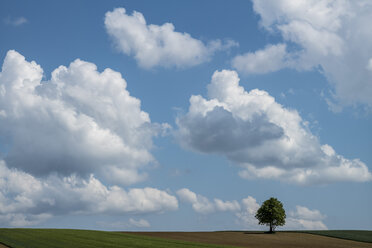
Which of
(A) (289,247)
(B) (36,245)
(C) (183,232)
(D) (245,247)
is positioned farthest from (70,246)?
(C) (183,232)

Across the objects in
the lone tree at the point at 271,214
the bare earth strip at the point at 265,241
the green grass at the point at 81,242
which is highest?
the lone tree at the point at 271,214

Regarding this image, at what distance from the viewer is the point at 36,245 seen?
144 ft

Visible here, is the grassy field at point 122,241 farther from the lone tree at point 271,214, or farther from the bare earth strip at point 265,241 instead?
the lone tree at point 271,214

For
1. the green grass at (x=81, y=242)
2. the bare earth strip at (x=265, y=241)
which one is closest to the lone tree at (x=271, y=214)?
the bare earth strip at (x=265, y=241)

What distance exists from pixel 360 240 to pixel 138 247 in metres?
48.4

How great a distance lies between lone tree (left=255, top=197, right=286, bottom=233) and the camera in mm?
80600

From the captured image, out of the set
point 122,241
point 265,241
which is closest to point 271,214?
point 265,241

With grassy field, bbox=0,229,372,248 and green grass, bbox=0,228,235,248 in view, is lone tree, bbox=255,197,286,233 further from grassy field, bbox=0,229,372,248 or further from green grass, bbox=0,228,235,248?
green grass, bbox=0,228,235,248

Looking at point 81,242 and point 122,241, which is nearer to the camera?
point 81,242

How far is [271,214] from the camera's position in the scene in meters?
80.6

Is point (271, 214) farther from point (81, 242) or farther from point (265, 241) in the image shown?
point (81, 242)

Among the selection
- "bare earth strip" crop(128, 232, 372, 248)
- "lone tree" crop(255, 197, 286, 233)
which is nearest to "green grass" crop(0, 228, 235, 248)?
"bare earth strip" crop(128, 232, 372, 248)

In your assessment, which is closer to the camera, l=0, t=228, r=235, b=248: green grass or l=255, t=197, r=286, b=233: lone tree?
l=0, t=228, r=235, b=248: green grass

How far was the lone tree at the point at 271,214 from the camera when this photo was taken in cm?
8060
